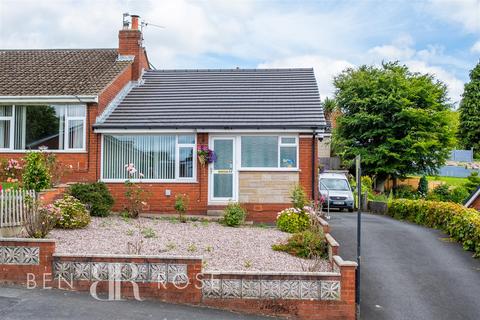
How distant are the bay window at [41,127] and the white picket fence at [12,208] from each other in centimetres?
589

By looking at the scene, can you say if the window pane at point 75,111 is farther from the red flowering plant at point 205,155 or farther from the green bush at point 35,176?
the red flowering plant at point 205,155

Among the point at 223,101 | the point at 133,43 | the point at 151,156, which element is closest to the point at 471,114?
the point at 223,101

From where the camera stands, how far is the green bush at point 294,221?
12.9 metres

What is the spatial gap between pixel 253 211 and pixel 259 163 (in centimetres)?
154

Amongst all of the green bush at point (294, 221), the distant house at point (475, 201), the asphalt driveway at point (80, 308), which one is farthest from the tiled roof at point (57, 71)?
the distant house at point (475, 201)

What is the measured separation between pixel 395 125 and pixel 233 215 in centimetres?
2018

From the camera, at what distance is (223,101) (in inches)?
693

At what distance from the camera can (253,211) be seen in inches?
605

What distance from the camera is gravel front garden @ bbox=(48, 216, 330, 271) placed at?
946cm

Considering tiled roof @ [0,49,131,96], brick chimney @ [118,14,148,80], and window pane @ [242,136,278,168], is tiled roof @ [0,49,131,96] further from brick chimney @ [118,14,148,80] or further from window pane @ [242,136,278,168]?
window pane @ [242,136,278,168]

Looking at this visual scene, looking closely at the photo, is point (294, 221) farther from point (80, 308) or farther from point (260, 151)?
point (80, 308)

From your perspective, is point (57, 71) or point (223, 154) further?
point (57, 71)

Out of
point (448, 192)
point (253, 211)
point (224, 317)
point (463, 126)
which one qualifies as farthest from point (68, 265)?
point (463, 126)

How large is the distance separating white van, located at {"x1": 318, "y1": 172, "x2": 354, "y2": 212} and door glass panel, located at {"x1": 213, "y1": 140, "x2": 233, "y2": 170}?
8329 millimetres
